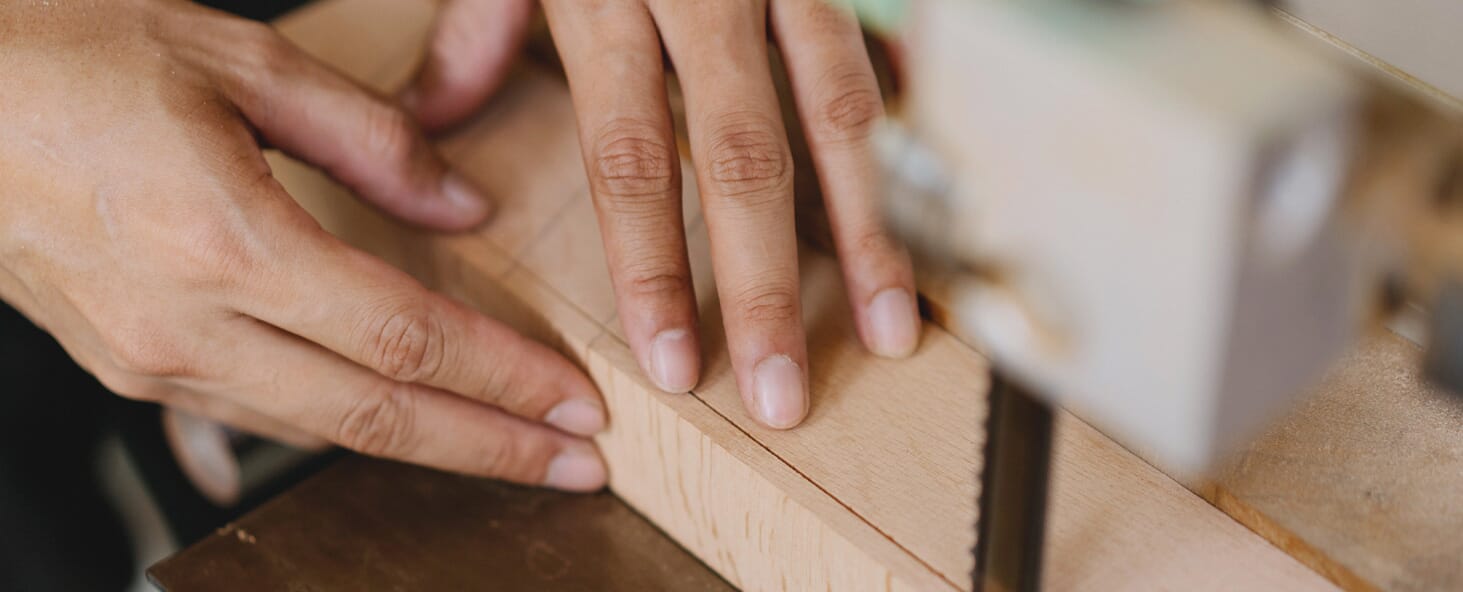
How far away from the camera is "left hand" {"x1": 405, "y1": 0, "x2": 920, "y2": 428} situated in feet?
2.34

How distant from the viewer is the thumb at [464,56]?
36.7 inches

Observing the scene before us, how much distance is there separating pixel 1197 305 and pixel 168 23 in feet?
2.32

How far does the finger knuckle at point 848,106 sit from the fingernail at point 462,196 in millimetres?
252

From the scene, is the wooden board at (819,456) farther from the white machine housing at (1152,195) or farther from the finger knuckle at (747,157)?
the white machine housing at (1152,195)

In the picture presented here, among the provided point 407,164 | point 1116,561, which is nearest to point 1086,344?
point 1116,561

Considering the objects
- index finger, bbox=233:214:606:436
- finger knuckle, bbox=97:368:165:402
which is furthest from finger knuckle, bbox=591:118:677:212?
finger knuckle, bbox=97:368:165:402

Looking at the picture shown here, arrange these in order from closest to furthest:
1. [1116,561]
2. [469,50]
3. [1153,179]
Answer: [1153,179], [1116,561], [469,50]

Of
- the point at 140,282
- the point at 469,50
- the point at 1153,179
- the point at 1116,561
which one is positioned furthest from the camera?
the point at 469,50

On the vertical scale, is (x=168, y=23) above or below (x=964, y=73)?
below

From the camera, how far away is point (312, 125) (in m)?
0.83

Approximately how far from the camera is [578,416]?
784mm

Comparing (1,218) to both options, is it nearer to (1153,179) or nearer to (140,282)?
(140,282)

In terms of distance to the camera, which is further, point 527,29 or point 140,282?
point 527,29

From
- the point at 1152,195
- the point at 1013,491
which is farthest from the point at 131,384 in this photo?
the point at 1152,195
